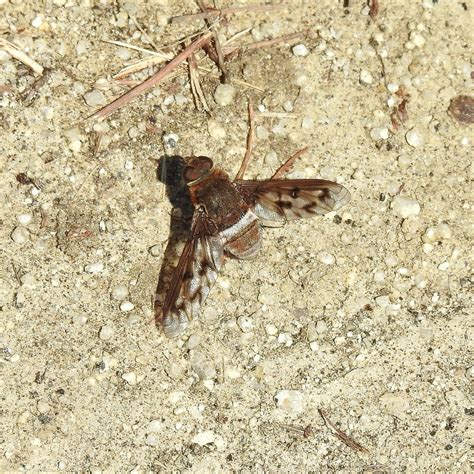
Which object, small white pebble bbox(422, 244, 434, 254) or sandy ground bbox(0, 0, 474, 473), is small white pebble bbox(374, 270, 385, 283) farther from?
small white pebble bbox(422, 244, 434, 254)

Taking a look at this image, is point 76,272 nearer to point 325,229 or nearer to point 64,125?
point 64,125

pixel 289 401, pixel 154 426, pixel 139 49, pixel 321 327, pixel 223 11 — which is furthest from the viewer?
pixel 223 11

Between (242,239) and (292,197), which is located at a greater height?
(292,197)

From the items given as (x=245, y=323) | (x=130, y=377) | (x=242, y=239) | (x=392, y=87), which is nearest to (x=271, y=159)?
(x=242, y=239)

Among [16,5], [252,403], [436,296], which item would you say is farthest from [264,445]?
[16,5]

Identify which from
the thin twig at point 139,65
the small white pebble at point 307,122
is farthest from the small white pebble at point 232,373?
the thin twig at point 139,65

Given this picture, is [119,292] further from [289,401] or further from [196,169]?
[289,401]

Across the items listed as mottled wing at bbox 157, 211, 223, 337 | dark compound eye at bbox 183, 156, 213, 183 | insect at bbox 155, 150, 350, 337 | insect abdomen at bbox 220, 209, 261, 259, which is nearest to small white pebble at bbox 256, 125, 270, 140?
insect at bbox 155, 150, 350, 337
